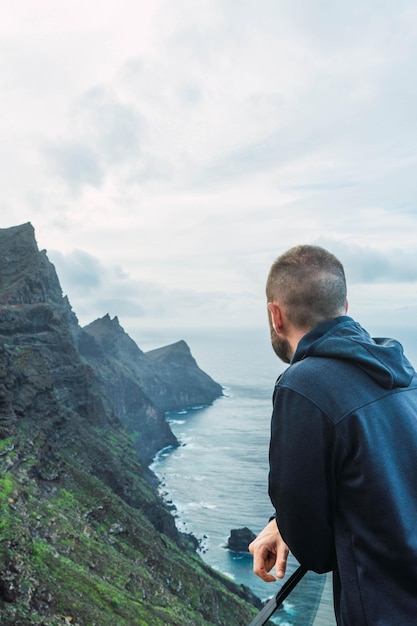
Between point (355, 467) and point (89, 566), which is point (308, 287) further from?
point (89, 566)

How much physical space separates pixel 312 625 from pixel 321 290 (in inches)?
125

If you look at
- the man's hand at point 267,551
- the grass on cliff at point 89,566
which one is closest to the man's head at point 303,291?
the man's hand at point 267,551

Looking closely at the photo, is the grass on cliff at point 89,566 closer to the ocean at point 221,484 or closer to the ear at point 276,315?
the ocean at point 221,484

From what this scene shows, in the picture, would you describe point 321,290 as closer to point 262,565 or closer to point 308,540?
point 308,540

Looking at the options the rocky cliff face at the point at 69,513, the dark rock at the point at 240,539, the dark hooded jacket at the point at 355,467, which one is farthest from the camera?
the dark rock at the point at 240,539

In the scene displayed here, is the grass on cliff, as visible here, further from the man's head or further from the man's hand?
the man's head

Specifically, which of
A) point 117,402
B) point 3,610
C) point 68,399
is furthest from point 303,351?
point 117,402

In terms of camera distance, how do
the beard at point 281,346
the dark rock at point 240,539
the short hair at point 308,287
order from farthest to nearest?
1. the dark rock at point 240,539
2. the beard at point 281,346
3. the short hair at point 308,287

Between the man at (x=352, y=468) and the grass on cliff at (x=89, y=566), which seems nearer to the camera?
the man at (x=352, y=468)

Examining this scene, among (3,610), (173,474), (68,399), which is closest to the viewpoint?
(3,610)

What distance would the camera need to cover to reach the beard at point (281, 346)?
3.94m

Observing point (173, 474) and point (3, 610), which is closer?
point (3, 610)

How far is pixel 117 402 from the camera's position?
16988 cm

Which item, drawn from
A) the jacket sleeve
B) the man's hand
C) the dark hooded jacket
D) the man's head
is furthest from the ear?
the man's hand
